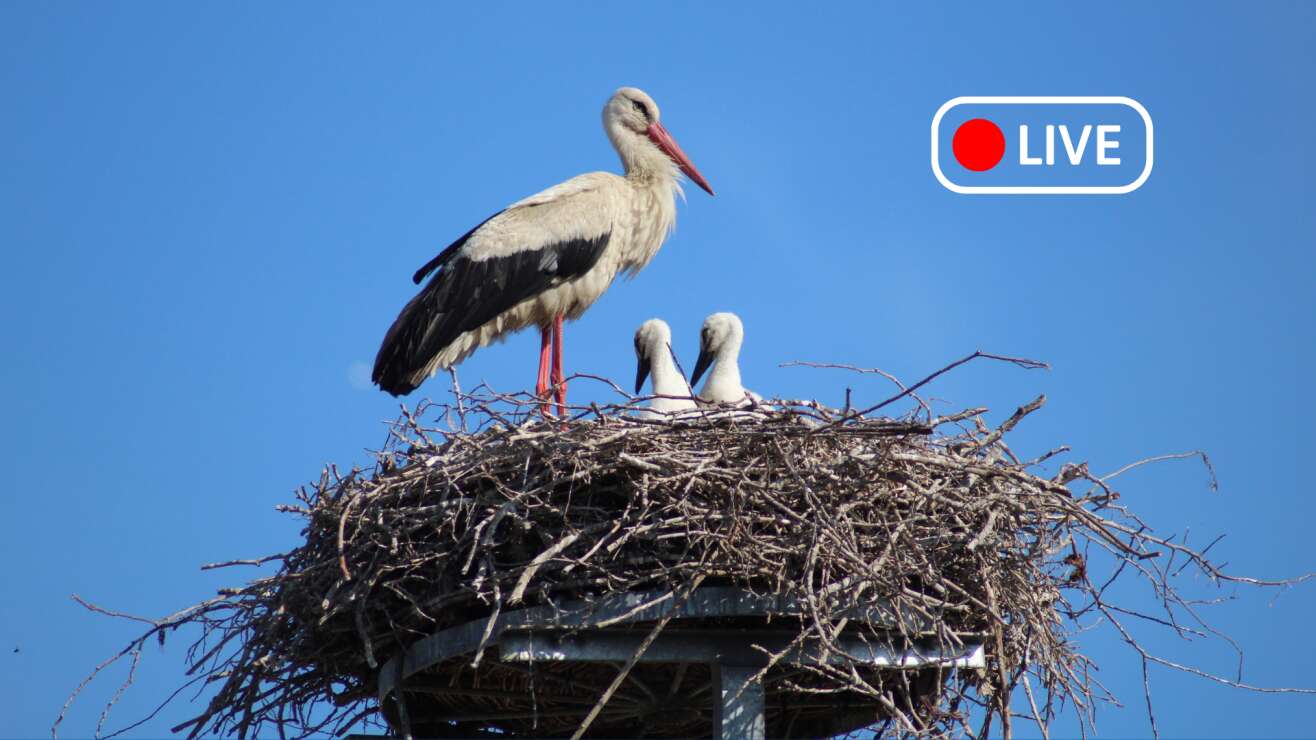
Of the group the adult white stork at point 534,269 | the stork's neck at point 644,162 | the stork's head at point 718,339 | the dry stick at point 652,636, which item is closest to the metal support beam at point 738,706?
the dry stick at point 652,636

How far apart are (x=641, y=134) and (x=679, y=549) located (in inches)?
153

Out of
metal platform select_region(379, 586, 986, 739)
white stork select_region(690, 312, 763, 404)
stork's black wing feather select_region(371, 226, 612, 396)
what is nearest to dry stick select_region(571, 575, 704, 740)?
metal platform select_region(379, 586, 986, 739)

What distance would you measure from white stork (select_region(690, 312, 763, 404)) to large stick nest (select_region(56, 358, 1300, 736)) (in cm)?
96

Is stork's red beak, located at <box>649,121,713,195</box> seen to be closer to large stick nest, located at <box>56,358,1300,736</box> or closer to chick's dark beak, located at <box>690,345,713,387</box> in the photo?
chick's dark beak, located at <box>690,345,713,387</box>

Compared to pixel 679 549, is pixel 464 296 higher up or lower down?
higher up

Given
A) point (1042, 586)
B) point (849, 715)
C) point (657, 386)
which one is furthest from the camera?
point (657, 386)

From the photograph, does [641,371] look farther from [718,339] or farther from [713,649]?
[713,649]

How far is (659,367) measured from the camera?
737cm

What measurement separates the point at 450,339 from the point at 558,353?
59 cm

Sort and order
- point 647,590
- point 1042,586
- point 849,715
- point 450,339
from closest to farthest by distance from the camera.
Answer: point 647,590 → point 1042,586 → point 849,715 → point 450,339

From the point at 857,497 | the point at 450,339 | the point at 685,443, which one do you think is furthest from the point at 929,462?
the point at 450,339

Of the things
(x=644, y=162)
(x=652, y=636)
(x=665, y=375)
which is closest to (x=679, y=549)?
(x=652, y=636)

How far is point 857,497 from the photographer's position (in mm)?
5562

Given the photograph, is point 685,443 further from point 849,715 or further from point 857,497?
point 849,715
